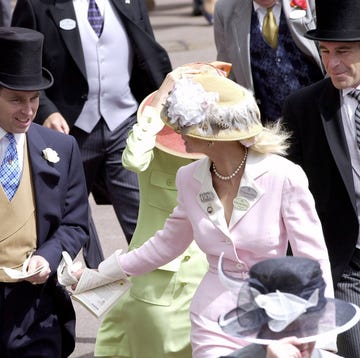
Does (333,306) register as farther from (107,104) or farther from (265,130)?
(107,104)

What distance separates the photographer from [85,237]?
5.78m

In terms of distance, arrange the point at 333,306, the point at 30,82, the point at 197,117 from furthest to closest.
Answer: the point at 30,82 → the point at 197,117 → the point at 333,306

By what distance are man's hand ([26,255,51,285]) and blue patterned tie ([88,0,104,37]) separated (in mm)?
1829

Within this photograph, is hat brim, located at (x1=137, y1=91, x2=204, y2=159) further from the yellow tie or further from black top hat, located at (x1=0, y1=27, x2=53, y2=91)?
the yellow tie

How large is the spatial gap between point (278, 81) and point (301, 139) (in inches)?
51.0

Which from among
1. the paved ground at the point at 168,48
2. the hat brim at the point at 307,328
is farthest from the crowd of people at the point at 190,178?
the paved ground at the point at 168,48

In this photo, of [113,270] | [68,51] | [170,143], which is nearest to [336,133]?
[170,143]

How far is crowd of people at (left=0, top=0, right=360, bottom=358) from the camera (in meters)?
4.74

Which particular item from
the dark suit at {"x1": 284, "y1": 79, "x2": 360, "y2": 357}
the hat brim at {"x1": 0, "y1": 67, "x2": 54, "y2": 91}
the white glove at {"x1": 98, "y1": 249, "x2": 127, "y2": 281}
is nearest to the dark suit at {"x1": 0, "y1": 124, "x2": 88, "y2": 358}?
the hat brim at {"x1": 0, "y1": 67, "x2": 54, "y2": 91}

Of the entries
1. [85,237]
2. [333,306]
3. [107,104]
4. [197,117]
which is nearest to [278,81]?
[107,104]

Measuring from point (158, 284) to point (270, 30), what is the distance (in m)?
1.59

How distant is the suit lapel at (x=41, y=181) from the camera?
5.57 meters

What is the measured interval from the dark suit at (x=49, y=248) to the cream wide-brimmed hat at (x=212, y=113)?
943 mm

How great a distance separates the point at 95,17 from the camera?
6902 millimetres
